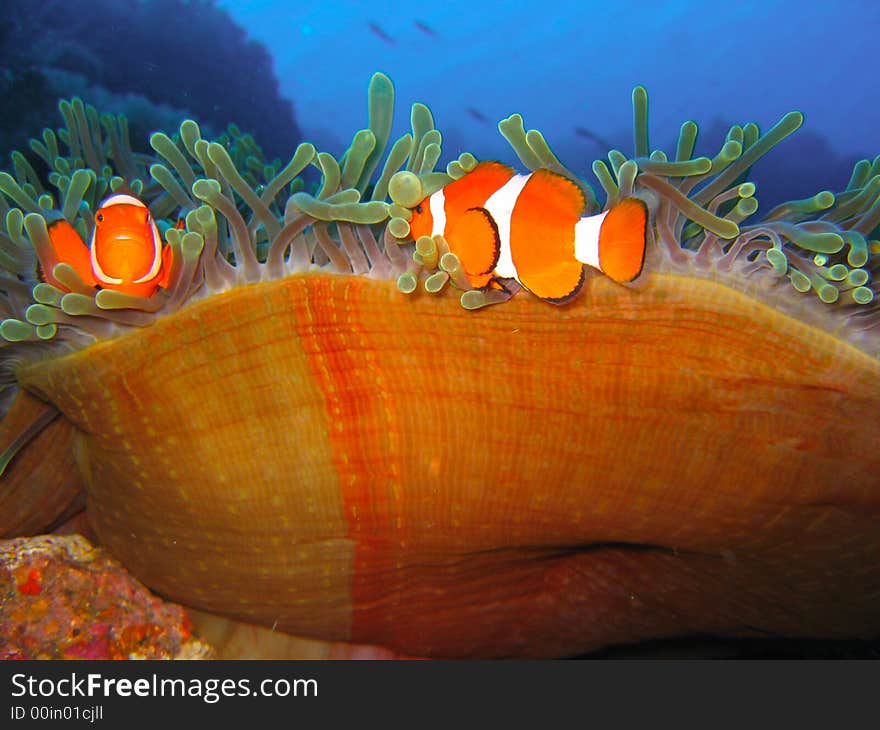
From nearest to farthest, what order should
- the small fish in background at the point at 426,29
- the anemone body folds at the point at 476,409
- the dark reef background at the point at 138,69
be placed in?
the anemone body folds at the point at 476,409, the dark reef background at the point at 138,69, the small fish in background at the point at 426,29

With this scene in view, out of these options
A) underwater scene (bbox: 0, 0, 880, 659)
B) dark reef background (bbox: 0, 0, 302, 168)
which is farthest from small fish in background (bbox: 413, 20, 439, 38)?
underwater scene (bbox: 0, 0, 880, 659)

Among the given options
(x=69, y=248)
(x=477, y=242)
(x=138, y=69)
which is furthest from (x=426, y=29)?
(x=477, y=242)

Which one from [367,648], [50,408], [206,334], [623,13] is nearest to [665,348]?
[206,334]

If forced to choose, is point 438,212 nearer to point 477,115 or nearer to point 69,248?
point 69,248

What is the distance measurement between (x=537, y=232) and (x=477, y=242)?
9 cm

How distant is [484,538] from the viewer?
1.22 metres

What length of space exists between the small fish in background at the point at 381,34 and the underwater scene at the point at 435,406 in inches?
835

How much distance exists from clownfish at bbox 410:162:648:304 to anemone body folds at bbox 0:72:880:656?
0.06 metres

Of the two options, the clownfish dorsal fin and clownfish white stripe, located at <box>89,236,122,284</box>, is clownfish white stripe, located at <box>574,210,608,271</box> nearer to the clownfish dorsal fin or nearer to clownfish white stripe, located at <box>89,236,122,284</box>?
the clownfish dorsal fin

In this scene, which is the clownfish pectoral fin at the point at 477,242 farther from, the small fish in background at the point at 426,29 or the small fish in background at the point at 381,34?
the small fish in background at the point at 381,34

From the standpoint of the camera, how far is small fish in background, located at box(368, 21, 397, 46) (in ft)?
65.4

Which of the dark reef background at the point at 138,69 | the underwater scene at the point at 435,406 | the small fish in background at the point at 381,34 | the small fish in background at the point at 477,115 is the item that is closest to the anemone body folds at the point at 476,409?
the underwater scene at the point at 435,406

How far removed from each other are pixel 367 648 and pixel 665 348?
43.3 inches

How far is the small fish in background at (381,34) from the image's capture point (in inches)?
784
